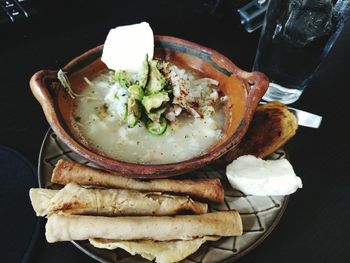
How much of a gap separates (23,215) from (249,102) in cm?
59

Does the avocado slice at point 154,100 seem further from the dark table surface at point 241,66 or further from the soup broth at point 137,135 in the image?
the dark table surface at point 241,66

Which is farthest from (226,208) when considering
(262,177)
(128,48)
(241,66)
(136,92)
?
(241,66)

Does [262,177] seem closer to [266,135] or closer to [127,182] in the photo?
[266,135]

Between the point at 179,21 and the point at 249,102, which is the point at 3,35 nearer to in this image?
the point at 179,21

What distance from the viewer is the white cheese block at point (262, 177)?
2.88ft

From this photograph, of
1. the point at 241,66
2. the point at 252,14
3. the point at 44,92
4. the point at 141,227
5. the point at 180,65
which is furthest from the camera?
the point at 252,14

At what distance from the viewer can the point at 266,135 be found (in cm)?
99

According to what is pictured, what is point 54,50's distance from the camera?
1.33 metres

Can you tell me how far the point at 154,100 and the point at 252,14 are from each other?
72 centimetres

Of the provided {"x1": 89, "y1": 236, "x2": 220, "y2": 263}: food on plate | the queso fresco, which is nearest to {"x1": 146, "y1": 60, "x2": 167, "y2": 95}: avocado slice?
the queso fresco

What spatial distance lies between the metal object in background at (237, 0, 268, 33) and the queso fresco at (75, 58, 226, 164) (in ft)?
1.72

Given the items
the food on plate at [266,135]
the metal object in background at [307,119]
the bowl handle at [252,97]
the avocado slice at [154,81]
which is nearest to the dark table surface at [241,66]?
the metal object in background at [307,119]

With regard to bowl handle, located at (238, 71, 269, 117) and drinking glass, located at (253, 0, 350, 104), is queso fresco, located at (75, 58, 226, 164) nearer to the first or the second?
bowl handle, located at (238, 71, 269, 117)

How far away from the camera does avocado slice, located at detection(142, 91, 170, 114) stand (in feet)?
3.11
